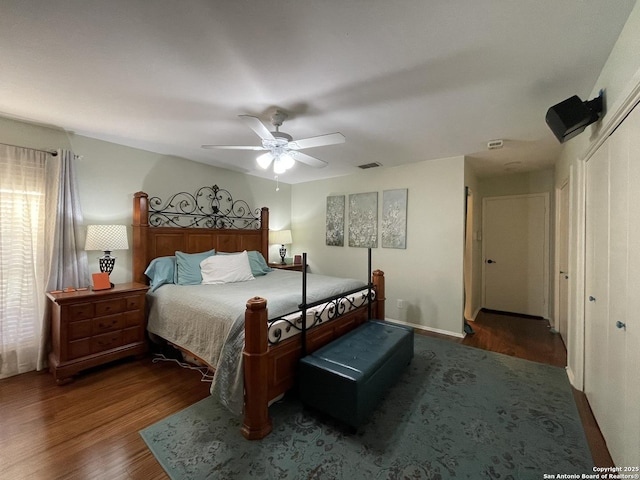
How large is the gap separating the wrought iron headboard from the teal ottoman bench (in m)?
2.82

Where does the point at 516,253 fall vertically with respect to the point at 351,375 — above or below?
above

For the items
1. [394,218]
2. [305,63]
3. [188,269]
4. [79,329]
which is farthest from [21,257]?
[394,218]

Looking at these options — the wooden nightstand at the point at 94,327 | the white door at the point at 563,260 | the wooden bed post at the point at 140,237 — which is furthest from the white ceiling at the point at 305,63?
the wooden nightstand at the point at 94,327

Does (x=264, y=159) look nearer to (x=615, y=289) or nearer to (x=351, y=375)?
(x=351, y=375)

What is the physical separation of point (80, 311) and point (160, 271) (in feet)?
2.61

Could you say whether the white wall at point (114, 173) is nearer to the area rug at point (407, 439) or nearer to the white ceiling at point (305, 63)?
the white ceiling at point (305, 63)

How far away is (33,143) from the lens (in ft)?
8.52

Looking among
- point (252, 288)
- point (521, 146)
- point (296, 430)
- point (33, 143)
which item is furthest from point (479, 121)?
point (33, 143)

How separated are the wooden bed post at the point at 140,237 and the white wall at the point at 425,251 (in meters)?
3.01

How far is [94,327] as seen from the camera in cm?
253

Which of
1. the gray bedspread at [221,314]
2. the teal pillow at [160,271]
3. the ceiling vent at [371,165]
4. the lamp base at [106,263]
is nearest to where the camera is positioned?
the gray bedspread at [221,314]

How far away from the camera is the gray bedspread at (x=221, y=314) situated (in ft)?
6.00

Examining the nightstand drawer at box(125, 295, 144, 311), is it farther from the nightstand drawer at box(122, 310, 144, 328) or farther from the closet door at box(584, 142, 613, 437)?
the closet door at box(584, 142, 613, 437)

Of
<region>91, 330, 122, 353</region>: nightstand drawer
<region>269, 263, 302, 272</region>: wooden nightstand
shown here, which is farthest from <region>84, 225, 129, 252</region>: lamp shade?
<region>269, 263, 302, 272</region>: wooden nightstand
